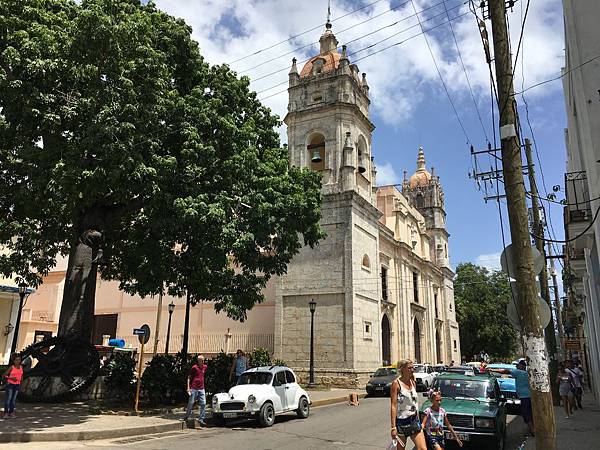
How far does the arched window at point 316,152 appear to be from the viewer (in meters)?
30.7

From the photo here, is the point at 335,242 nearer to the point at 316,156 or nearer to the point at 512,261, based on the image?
the point at 316,156

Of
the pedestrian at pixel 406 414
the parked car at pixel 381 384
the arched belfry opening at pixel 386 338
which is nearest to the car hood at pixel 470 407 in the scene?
the pedestrian at pixel 406 414

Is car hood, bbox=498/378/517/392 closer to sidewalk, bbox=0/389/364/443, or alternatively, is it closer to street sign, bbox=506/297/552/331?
sidewalk, bbox=0/389/364/443

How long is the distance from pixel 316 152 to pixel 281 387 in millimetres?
19820

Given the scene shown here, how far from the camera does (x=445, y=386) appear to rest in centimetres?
1089

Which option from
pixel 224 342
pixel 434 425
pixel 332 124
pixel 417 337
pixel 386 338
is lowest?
pixel 434 425

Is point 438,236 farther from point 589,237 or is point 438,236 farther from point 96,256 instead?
point 96,256

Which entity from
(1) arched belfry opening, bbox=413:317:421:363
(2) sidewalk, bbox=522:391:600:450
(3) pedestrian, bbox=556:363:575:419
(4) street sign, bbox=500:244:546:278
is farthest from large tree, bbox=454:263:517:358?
(4) street sign, bbox=500:244:546:278

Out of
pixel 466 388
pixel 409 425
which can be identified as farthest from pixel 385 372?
pixel 409 425

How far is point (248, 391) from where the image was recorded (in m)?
12.7

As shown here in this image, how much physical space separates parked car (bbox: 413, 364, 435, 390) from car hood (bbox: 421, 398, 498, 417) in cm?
1542

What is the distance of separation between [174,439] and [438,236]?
46499 mm

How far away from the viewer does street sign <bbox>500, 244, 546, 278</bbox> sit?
638cm

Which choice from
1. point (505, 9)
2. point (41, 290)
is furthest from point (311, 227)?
point (41, 290)
